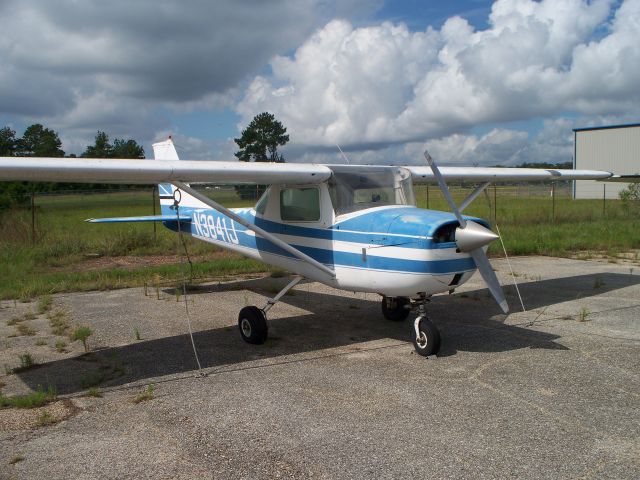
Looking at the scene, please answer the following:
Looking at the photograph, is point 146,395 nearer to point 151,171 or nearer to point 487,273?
point 151,171

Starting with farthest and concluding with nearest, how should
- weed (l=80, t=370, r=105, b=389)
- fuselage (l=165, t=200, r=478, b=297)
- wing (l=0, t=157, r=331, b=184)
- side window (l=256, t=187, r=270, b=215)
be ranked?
side window (l=256, t=187, r=270, b=215) → fuselage (l=165, t=200, r=478, b=297) → weed (l=80, t=370, r=105, b=389) → wing (l=0, t=157, r=331, b=184)

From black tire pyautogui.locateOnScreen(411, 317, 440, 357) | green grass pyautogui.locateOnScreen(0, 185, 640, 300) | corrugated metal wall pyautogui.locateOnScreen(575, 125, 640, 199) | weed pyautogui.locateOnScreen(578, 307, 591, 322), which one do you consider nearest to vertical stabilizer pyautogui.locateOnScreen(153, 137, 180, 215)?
green grass pyautogui.locateOnScreen(0, 185, 640, 300)

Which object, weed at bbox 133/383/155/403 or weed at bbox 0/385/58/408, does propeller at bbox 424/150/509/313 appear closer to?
weed at bbox 133/383/155/403

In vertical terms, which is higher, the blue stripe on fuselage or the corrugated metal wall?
the corrugated metal wall

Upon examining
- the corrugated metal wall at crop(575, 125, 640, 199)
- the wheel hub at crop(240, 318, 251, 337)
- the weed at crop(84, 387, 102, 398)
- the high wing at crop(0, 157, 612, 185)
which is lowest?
the weed at crop(84, 387, 102, 398)

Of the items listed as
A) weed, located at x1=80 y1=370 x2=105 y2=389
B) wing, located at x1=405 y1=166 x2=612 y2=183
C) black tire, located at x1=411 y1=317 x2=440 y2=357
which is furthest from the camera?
wing, located at x1=405 y1=166 x2=612 y2=183

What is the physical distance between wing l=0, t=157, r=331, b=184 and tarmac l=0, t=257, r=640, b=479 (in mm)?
2111

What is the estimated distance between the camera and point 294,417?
4.71 meters

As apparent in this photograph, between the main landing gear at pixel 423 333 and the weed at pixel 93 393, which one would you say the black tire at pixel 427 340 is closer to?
the main landing gear at pixel 423 333

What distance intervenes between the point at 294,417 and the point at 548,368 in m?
2.91

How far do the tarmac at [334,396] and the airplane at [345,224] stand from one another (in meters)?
0.75

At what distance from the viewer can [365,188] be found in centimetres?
704

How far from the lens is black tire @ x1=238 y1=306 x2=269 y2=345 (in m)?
7.17

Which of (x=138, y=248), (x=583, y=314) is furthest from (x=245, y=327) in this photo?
(x=138, y=248)
